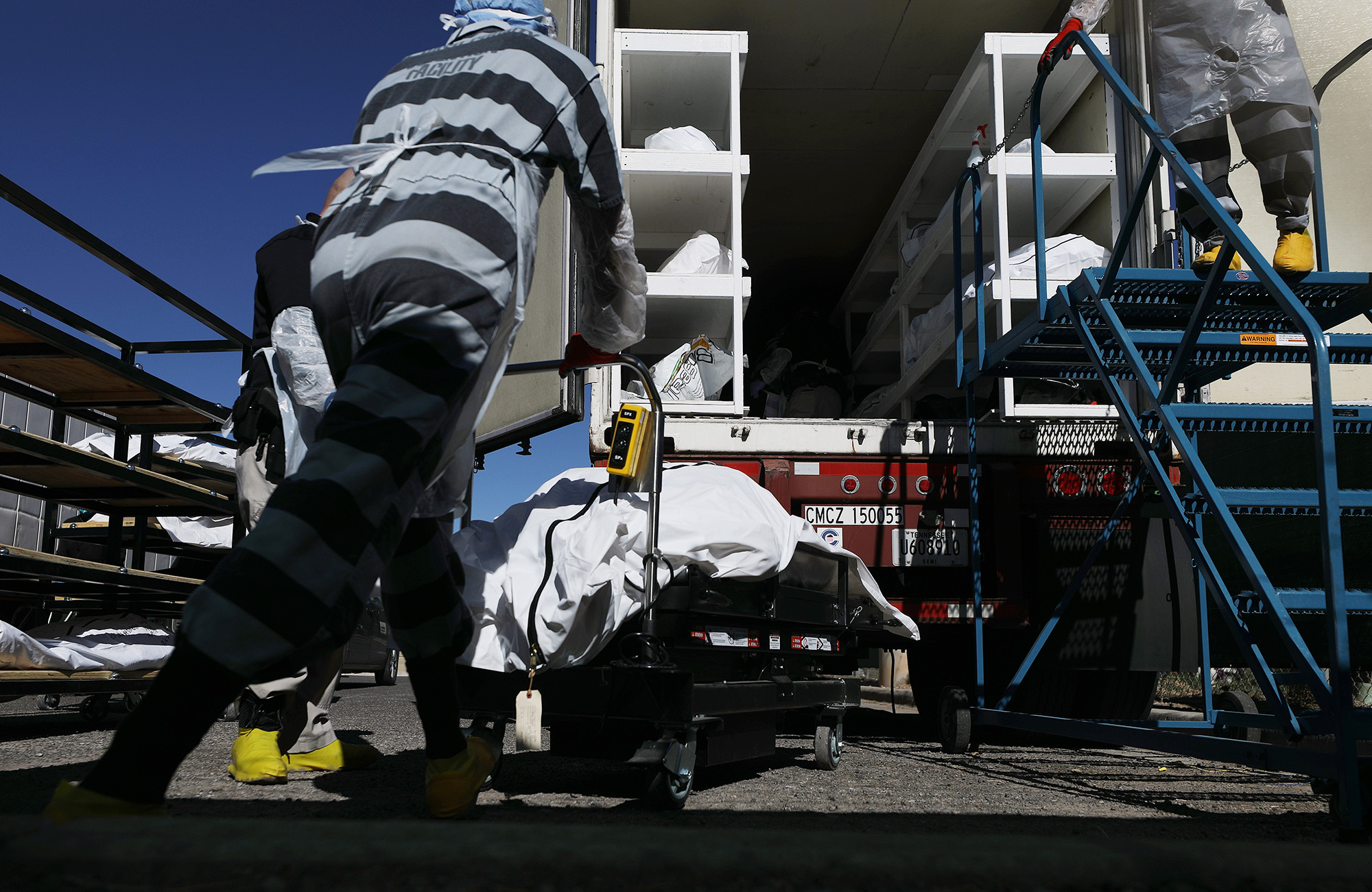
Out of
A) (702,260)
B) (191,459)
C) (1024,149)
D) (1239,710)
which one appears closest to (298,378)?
(702,260)

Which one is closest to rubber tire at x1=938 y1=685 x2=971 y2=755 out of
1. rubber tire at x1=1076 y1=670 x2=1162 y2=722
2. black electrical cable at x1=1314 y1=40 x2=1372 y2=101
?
rubber tire at x1=1076 y1=670 x2=1162 y2=722

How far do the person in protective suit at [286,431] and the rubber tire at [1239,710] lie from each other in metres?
2.79

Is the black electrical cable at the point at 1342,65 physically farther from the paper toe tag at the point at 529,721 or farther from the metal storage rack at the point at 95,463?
the metal storage rack at the point at 95,463

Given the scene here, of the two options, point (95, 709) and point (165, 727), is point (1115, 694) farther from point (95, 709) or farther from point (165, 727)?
point (95, 709)

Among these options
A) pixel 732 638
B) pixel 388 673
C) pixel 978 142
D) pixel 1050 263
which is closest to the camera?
pixel 732 638

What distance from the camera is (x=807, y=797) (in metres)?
2.36

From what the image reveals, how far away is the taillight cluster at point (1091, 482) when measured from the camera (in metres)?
3.72

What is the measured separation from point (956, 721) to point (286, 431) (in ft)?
8.73

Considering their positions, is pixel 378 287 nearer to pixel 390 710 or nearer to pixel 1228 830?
pixel 1228 830

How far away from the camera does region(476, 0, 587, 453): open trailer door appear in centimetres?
410

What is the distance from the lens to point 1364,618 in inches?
185

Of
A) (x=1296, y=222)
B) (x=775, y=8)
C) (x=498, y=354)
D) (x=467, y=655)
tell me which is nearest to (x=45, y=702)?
(x=467, y=655)

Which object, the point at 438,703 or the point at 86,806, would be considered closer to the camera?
the point at 86,806

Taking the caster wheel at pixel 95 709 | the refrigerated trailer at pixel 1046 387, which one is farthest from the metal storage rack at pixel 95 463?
the refrigerated trailer at pixel 1046 387
